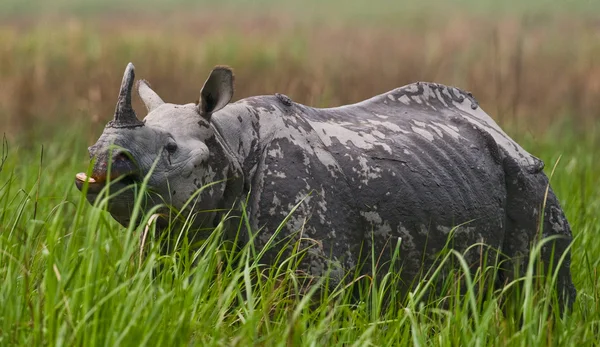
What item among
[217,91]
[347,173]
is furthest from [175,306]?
[347,173]

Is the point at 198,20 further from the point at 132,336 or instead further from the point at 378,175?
the point at 132,336

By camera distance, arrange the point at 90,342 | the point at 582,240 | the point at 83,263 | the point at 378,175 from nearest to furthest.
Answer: the point at 90,342, the point at 83,263, the point at 378,175, the point at 582,240

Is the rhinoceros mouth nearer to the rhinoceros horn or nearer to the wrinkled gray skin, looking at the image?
the wrinkled gray skin

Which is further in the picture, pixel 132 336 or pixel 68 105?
pixel 68 105

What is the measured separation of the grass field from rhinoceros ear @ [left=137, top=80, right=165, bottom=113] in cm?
43

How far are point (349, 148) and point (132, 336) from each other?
1.42 metres

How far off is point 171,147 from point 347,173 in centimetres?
70

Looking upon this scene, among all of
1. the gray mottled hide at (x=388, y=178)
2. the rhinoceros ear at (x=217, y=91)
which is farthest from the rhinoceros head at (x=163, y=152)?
the gray mottled hide at (x=388, y=178)

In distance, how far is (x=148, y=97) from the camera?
3.71 m

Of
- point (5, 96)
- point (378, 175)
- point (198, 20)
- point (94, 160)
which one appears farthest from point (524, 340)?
point (198, 20)

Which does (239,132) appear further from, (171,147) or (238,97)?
(238,97)

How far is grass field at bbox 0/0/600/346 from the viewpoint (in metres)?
2.73

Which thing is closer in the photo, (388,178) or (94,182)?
(94,182)

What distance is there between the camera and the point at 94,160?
2.96m
